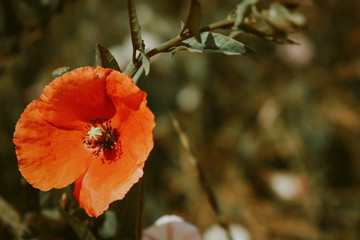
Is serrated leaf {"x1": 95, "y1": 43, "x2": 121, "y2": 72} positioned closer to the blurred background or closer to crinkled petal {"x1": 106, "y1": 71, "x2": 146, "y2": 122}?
crinkled petal {"x1": 106, "y1": 71, "x2": 146, "y2": 122}

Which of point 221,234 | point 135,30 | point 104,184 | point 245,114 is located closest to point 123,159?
point 104,184

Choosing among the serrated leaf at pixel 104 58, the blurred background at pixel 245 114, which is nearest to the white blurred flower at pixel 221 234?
the blurred background at pixel 245 114

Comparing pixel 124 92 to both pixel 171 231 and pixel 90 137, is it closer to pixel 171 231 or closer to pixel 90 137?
pixel 90 137

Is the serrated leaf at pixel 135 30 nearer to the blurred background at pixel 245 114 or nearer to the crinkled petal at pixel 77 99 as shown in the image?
the crinkled petal at pixel 77 99

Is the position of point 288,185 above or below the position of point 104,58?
below

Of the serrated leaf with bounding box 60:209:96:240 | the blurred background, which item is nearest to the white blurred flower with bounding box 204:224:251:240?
the blurred background
